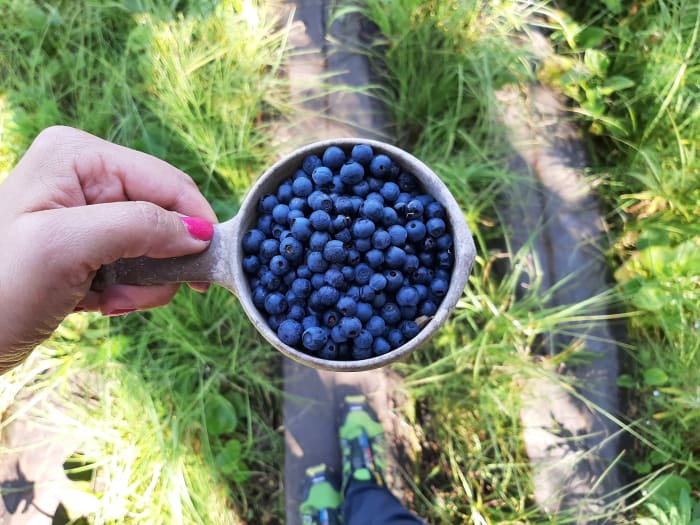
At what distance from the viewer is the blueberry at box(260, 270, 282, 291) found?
1.01 m

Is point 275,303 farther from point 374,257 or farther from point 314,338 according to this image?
point 374,257

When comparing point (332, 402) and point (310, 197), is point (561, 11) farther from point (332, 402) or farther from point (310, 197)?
point (332, 402)

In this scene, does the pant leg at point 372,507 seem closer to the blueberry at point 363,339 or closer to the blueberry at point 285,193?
the blueberry at point 363,339

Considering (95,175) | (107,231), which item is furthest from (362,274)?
(95,175)

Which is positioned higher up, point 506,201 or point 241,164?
point 241,164

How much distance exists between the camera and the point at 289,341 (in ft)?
3.22

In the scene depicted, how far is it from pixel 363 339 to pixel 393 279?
128 millimetres

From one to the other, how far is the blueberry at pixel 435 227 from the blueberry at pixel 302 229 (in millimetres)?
238

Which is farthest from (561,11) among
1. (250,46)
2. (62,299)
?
(62,299)

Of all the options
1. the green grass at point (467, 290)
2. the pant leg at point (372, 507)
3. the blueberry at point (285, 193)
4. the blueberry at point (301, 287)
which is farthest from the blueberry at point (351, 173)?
the pant leg at point (372, 507)

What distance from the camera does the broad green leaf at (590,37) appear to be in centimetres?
172

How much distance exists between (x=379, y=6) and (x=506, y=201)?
77 cm

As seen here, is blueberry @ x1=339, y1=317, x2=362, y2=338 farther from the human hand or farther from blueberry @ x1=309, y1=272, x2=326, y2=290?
the human hand

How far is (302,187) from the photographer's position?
1027mm
